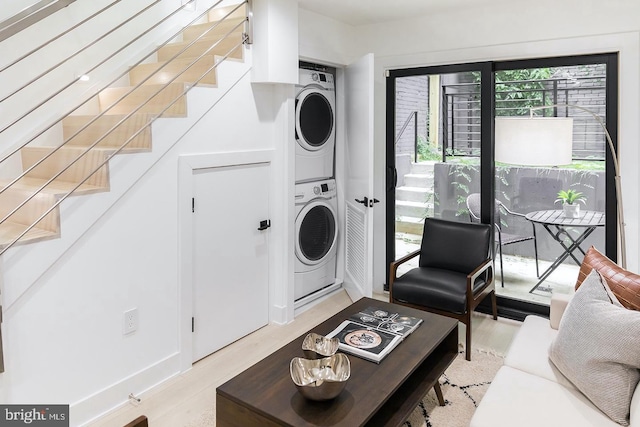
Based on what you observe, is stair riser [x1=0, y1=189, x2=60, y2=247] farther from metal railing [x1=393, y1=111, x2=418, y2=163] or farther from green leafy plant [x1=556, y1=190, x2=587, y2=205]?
green leafy plant [x1=556, y1=190, x2=587, y2=205]

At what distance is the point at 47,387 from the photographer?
224 cm

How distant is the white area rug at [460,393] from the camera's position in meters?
2.44

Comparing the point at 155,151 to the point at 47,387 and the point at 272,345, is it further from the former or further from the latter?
the point at 272,345

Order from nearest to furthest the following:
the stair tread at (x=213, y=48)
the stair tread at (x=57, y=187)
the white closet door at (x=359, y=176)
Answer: the stair tread at (x=57, y=187)
the stair tread at (x=213, y=48)
the white closet door at (x=359, y=176)

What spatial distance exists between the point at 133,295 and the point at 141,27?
1738 mm

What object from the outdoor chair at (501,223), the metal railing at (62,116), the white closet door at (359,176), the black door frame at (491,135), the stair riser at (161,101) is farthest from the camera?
the outdoor chair at (501,223)

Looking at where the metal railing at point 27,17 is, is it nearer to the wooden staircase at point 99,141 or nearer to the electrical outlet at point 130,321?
the wooden staircase at point 99,141

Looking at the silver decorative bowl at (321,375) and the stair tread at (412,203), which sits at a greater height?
the stair tread at (412,203)

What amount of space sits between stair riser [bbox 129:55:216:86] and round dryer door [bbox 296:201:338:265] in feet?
4.44

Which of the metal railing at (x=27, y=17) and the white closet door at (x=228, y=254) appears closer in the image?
the metal railing at (x=27, y=17)

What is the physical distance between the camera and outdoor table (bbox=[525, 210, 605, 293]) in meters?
3.49

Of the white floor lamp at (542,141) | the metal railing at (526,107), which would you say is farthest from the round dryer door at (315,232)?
the white floor lamp at (542,141)

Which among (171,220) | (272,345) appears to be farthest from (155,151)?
(272,345)

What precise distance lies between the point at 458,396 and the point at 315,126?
2.30 meters
